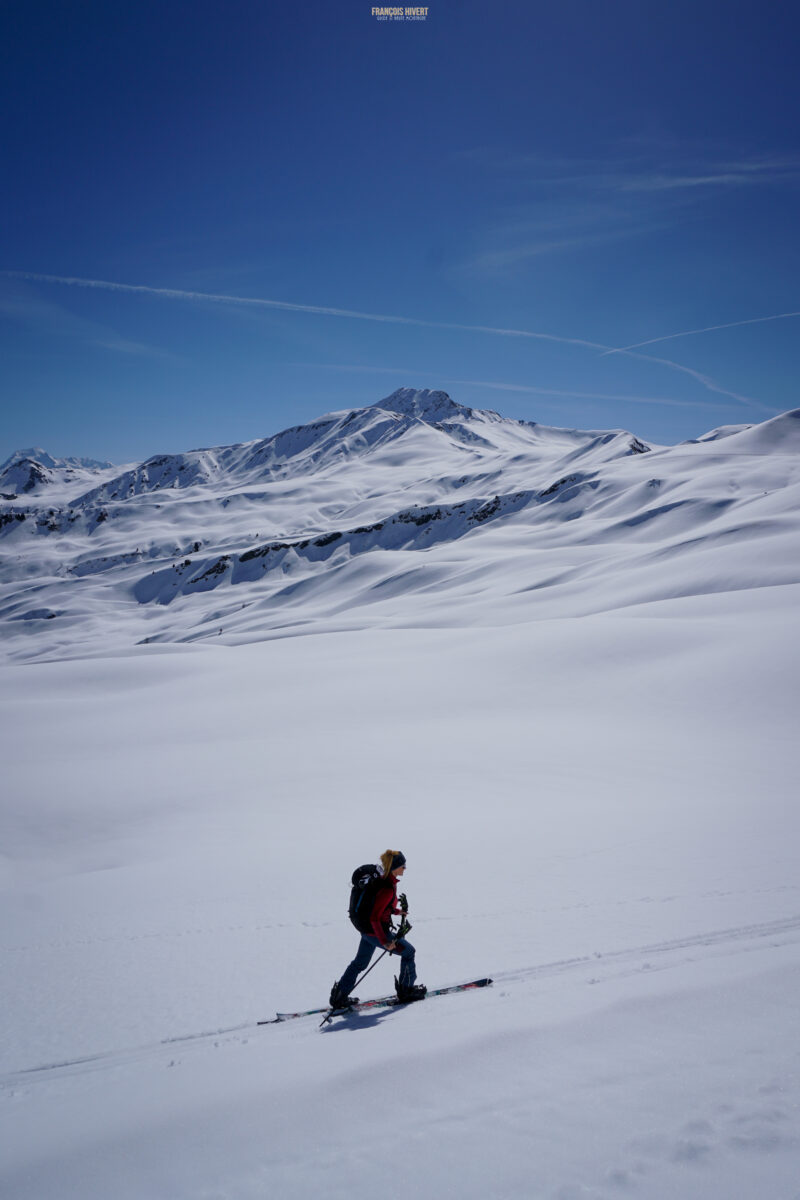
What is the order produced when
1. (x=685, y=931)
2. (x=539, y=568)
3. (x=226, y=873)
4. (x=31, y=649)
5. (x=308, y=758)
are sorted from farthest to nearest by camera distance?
(x=31, y=649)
(x=539, y=568)
(x=308, y=758)
(x=226, y=873)
(x=685, y=931)

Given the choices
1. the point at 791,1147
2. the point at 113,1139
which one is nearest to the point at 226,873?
the point at 113,1139

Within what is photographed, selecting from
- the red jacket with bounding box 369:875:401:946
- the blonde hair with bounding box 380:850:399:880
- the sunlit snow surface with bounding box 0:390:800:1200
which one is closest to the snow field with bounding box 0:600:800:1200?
the sunlit snow surface with bounding box 0:390:800:1200

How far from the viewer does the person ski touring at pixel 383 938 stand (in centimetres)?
571

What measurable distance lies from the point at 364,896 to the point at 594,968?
252 centimetres

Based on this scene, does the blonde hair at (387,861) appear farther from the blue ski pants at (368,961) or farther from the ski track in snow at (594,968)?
the ski track in snow at (594,968)

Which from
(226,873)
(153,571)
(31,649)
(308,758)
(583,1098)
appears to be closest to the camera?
(583,1098)

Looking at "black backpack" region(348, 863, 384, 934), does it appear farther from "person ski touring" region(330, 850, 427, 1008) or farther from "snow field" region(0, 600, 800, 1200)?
"snow field" region(0, 600, 800, 1200)

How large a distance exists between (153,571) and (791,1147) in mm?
182924

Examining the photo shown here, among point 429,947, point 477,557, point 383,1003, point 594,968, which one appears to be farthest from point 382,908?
point 477,557

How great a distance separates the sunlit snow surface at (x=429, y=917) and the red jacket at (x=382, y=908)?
766 millimetres

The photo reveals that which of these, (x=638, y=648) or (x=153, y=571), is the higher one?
(x=153, y=571)

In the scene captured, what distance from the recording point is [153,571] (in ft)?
562

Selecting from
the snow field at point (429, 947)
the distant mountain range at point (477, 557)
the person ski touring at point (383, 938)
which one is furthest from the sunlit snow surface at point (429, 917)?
the distant mountain range at point (477, 557)

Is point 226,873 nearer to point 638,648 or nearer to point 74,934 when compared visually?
point 74,934
